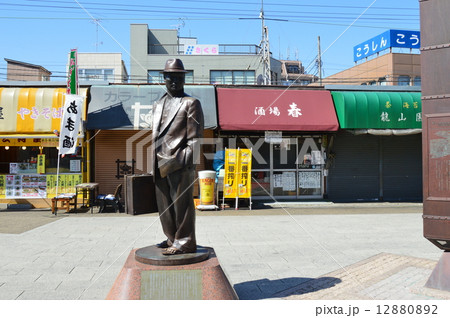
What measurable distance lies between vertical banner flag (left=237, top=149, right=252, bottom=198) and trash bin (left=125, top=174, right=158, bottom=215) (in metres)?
8.90

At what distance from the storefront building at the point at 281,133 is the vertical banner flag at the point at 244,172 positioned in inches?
45.5

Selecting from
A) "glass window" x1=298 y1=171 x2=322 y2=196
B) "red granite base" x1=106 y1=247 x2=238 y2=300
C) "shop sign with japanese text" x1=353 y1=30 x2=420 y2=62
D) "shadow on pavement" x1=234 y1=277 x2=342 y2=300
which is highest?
"shop sign with japanese text" x1=353 y1=30 x2=420 y2=62

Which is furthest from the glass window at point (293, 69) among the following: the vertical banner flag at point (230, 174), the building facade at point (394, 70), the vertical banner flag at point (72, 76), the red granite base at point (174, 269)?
the red granite base at point (174, 269)

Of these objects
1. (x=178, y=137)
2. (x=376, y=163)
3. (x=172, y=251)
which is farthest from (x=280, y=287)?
(x=376, y=163)

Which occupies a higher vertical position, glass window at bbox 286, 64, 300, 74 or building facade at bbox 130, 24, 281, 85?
glass window at bbox 286, 64, 300, 74

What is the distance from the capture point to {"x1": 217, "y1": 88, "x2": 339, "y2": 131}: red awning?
14.9 meters

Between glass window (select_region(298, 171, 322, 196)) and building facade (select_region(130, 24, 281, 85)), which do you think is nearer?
glass window (select_region(298, 171, 322, 196))

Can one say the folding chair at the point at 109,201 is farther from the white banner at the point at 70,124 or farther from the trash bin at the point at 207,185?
the trash bin at the point at 207,185

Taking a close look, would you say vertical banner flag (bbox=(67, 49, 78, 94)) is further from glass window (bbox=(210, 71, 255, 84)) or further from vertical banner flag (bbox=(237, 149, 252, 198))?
glass window (bbox=(210, 71, 255, 84))

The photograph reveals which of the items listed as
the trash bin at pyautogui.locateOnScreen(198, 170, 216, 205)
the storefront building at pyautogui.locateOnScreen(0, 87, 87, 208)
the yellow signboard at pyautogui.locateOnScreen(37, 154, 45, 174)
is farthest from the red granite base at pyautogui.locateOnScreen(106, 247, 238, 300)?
the yellow signboard at pyautogui.locateOnScreen(37, 154, 45, 174)

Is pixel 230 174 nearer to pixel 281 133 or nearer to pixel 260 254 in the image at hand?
pixel 281 133

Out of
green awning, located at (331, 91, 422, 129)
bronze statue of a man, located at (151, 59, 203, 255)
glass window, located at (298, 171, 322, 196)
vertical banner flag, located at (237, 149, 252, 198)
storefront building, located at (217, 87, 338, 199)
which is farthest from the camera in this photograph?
glass window, located at (298, 171, 322, 196)

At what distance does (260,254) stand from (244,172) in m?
6.58

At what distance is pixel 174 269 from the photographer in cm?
457
